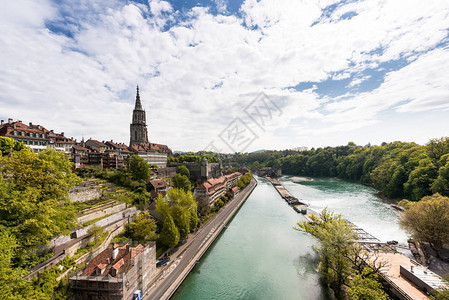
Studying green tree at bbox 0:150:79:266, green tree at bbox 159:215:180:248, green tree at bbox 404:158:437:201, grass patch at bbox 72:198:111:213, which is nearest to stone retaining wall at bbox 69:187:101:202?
grass patch at bbox 72:198:111:213

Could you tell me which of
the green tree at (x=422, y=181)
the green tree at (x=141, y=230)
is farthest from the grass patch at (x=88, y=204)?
the green tree at (x=422, y=181)

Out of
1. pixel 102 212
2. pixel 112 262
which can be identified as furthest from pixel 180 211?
pixel 112 262

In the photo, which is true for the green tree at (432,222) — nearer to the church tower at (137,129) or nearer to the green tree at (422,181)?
the green tree at (422,181)

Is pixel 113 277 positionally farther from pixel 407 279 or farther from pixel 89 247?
pixel 407 279

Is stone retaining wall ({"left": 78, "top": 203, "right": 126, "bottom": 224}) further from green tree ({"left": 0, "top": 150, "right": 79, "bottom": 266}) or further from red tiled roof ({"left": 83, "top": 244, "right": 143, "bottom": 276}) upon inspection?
red tiled roof ({"left": 83, "top": 244, "right": 143, "bottom": 276})

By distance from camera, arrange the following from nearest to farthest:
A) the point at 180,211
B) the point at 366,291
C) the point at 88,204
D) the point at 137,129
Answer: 1. the point at 366,291
2. the point at 88,204
3. the point at 180,211
4. the point at 137,129

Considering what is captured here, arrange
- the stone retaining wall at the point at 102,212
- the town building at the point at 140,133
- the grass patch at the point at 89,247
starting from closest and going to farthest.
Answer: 1. the grass patch at the point at 89,247
2. the stone retaining wall at the point at 102,212
3. the town building at the point at 140,133

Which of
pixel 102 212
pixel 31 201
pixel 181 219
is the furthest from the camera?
pixel 181 219
